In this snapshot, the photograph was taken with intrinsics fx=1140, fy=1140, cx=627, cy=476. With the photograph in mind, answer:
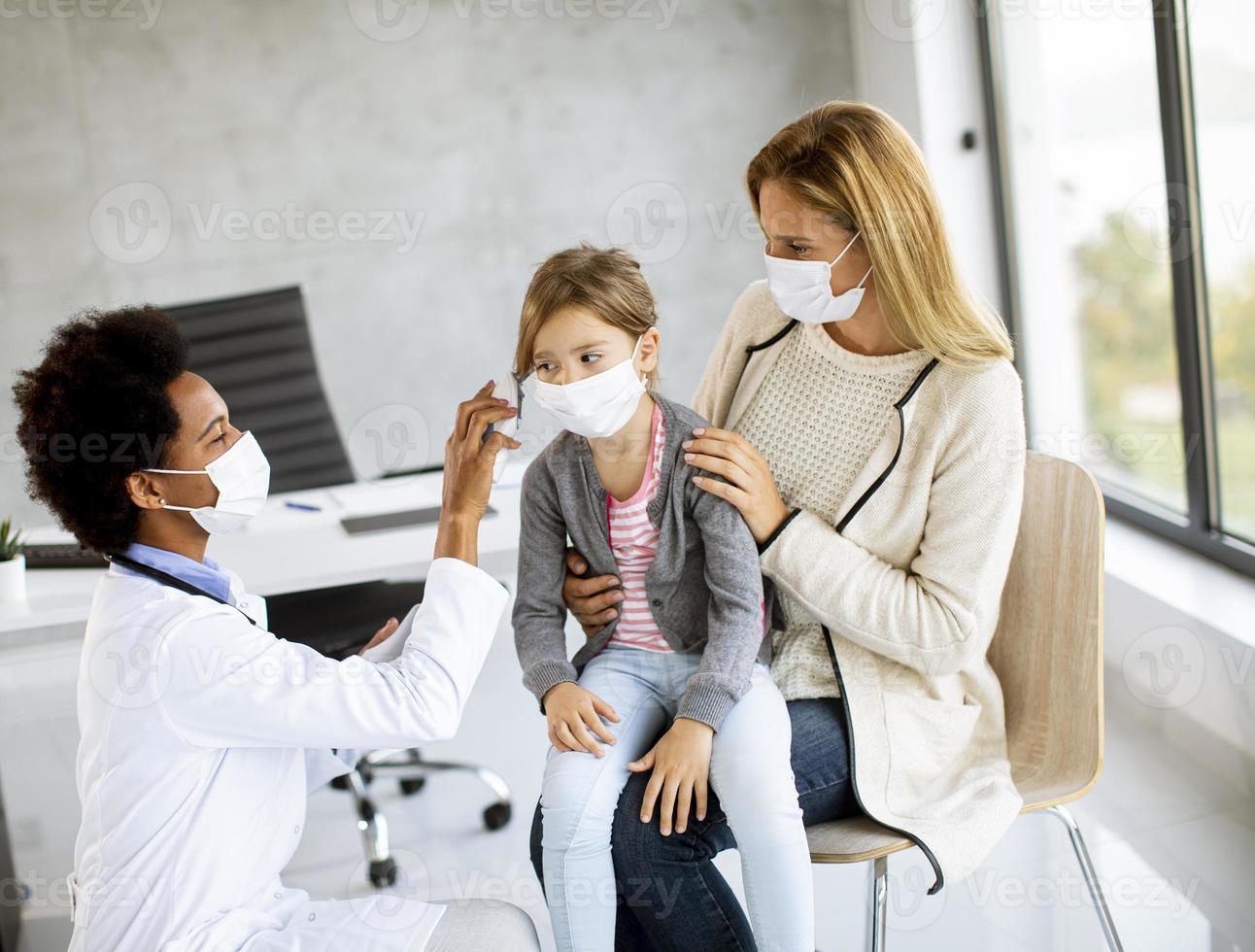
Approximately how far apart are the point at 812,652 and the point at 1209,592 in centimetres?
152

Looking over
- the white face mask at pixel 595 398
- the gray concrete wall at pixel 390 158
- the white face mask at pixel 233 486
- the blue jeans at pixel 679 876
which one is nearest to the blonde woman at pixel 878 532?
the blue jeans at pixel 679 876

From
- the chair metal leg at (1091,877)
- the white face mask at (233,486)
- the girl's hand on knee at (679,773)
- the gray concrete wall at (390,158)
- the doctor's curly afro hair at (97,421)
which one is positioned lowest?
the chair metal leg at (1091,877)

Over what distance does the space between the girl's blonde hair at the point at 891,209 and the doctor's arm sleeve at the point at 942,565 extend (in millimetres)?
126

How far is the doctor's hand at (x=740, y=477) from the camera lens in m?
1.58

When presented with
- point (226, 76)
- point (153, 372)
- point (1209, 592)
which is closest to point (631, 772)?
point (153, 372)

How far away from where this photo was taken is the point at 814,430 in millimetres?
1728

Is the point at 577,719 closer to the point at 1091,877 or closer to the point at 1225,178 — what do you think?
the point at 1091,877

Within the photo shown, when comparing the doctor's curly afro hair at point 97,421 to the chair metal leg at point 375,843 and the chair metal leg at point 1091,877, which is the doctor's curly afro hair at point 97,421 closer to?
the chair metal leg at point 375,843

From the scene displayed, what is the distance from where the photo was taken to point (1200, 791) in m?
2.52

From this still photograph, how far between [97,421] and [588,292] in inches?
25.2

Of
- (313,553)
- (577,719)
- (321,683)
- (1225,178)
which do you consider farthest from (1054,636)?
(1225,178)


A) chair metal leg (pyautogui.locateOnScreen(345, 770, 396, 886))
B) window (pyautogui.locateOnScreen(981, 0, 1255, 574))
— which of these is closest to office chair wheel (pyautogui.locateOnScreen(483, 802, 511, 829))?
chair metal leg (pyautogui.locateOnScreen(345, 770, 396, 886))

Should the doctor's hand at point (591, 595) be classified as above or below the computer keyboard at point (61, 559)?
below

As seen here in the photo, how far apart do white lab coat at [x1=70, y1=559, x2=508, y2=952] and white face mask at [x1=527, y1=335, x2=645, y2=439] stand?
416 mm
